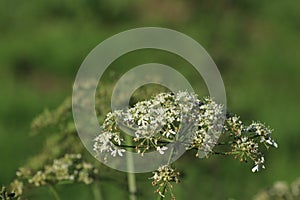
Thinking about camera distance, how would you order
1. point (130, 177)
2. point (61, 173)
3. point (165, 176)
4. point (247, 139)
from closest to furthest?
point (165, 176), point (247, 139), point (61, 173), point (130, 177)

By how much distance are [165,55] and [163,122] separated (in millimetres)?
9876

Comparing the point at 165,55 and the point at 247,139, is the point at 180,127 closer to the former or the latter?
the point at 247,139

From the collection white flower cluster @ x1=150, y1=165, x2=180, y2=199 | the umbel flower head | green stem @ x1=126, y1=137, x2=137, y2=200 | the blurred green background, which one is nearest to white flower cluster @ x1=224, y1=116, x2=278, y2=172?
the umbel flower head

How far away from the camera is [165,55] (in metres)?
12.7

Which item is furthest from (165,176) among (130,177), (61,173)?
(130,177)

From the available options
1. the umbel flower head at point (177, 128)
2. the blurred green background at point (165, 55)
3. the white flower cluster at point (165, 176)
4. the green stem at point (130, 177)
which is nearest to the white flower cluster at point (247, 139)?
the umbel flower head at point (177, 128)

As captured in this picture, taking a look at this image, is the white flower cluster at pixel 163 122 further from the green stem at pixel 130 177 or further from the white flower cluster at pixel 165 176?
the green stem at pixel 130 177

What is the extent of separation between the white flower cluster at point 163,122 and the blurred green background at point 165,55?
16.4 ft

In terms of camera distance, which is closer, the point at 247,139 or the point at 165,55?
the point at 247,139

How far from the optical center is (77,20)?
13906 mm

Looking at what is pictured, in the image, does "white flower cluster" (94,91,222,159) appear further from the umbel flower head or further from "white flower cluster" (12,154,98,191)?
"white flower cluster" (12,154,98,191)

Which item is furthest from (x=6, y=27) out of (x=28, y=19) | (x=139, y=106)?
(x=139, y=106)

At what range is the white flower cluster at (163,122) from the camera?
9.47ft

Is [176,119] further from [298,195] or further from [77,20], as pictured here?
[77,20]
